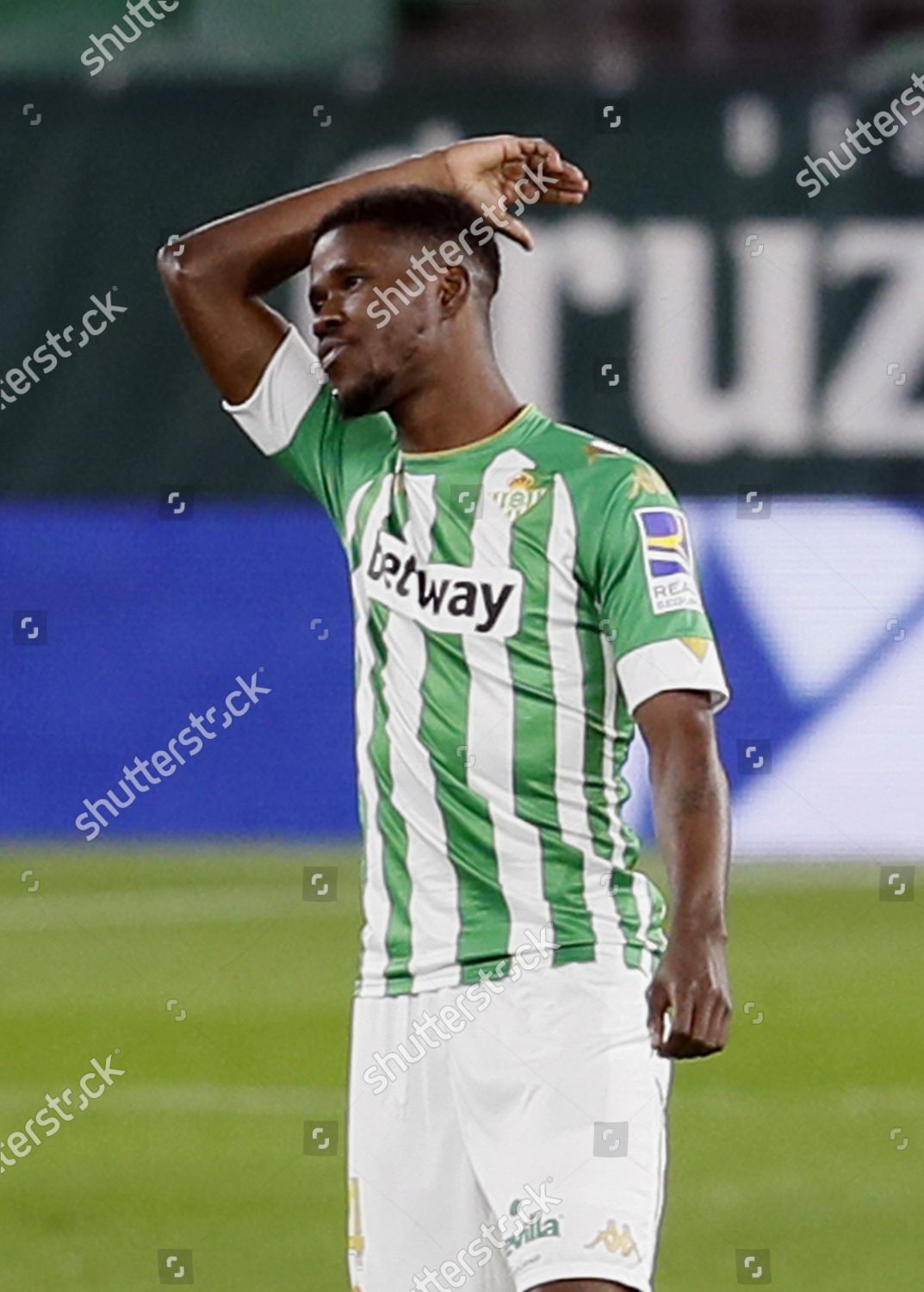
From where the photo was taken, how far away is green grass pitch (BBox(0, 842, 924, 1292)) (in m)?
6.66

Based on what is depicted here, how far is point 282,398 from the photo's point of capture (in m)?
4.65

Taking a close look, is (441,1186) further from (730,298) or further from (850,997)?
(730,298)

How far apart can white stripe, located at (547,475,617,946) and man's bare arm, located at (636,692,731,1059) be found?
0.16 m

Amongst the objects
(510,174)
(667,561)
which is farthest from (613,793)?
(510,174)

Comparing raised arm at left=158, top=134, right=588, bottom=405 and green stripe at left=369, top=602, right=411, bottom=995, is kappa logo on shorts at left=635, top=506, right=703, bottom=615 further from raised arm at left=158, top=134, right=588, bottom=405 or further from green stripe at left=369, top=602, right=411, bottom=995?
raised arm at left=158, top=134, right=588, bottom=405

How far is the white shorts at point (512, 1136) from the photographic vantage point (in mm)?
3945

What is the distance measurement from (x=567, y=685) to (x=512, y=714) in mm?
87

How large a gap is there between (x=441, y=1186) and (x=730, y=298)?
7292 millimetres

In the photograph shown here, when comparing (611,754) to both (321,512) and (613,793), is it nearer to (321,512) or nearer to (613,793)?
(613,793)

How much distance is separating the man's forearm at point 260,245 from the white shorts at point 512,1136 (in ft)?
4.03

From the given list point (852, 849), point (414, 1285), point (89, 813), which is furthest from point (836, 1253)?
point (89, 813)

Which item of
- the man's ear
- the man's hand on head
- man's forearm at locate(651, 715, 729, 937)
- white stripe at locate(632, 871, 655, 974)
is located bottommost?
white stripe at locate(632, 871, 655, 974)

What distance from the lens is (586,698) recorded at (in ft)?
13.7

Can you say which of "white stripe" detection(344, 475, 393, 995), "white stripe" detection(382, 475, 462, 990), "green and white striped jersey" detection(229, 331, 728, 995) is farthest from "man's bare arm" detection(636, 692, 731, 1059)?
"white stripe" detection(344, 475, 393, 995)
